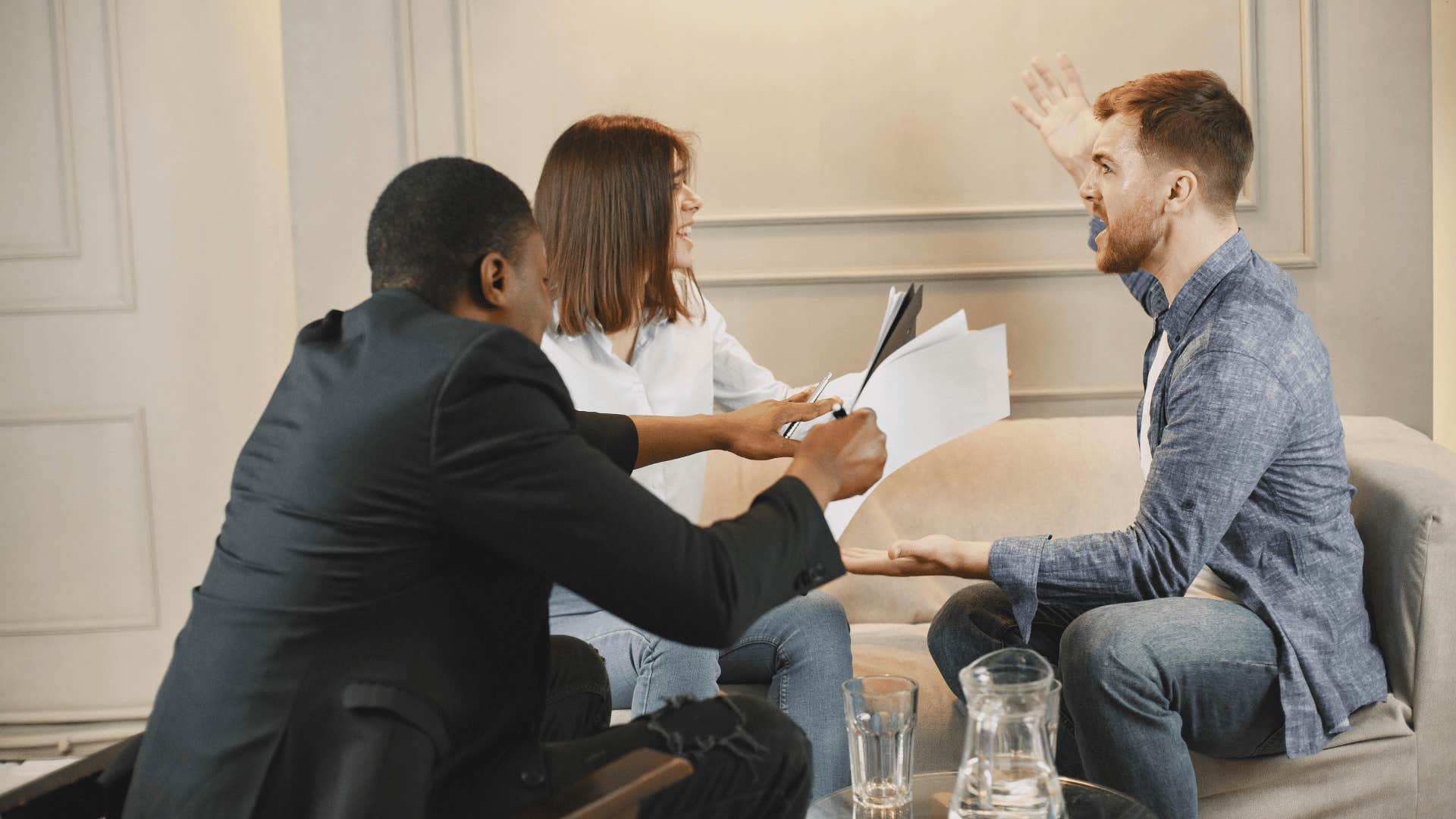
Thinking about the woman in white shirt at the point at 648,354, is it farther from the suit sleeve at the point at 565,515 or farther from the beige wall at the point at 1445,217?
the beige wall at the point at 1445,217

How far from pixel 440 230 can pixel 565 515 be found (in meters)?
0.35

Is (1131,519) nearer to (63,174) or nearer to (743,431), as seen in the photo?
(743,431)

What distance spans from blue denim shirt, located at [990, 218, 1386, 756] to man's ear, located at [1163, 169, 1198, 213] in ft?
0.37

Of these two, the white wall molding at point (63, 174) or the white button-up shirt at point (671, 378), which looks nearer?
the white button-up shirt at point (671, 378)

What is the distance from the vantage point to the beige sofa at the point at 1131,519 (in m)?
1.76

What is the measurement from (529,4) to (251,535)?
1957 millimetres

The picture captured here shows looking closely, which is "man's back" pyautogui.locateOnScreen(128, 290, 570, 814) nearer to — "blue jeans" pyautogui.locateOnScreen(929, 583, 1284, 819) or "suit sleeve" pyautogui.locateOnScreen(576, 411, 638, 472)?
"suit sleeve" pyautogui.locateOnScreen(576, 411, 638, 472)

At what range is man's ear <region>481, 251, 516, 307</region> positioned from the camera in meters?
1.20

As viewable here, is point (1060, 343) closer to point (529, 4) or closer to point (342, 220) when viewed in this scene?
point (529, 4)

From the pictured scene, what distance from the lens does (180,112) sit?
316 cm

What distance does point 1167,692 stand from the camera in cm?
164

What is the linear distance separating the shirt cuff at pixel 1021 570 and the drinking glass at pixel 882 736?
0.43 m

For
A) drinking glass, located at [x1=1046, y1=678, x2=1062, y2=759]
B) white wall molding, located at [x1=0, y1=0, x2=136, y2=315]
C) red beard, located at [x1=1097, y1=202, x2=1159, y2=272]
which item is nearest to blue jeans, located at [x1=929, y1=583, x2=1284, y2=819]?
drinking glass, located at [x1=1046, y1=678, x2=1062, y2=759]

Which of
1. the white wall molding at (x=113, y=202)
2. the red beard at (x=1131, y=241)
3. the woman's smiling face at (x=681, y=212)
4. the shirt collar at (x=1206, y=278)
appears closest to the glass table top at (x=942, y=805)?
the shirt collar at (x=1206, y=278)
